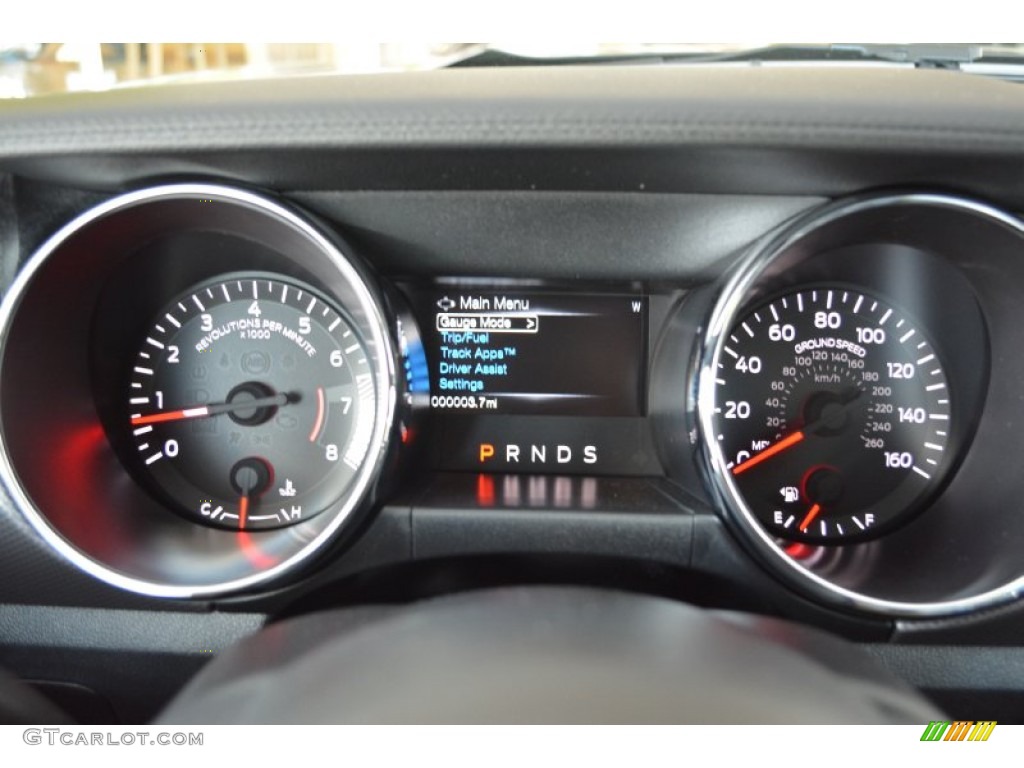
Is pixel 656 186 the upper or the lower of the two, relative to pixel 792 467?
upper

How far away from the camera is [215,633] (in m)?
1.86

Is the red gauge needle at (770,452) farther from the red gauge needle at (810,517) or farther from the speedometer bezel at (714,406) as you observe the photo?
the speedometer bezel at (714,406)

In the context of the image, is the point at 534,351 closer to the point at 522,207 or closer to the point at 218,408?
the point at 522,207

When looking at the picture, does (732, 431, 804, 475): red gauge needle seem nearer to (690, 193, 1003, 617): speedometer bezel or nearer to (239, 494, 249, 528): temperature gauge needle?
(690, 193, 1003, 617): speedometer bezel

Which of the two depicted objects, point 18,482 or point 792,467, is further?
point 792,467

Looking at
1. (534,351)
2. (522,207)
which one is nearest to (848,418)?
(534,351)

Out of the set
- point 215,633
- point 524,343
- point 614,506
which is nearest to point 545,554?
point 614,506

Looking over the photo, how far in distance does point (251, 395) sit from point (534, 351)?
0.62 meters

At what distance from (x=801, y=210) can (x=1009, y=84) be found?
391 mm

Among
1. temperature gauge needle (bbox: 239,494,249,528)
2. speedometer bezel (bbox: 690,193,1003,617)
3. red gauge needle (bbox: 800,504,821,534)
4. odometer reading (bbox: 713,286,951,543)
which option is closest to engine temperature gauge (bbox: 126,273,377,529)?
temperature gauge needle (bbox: 239,494,249,528)

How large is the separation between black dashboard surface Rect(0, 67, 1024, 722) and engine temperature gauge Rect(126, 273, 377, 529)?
8.5 inches
